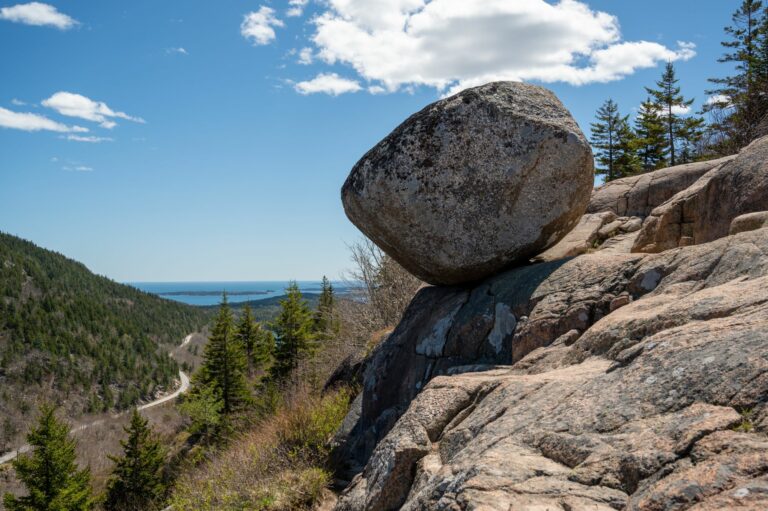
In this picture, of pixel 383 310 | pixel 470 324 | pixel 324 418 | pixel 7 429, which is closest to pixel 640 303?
pixel 470 324

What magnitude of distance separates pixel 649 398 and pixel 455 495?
4.52 feet

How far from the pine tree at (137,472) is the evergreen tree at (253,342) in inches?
453

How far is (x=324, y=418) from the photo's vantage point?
9.65 m

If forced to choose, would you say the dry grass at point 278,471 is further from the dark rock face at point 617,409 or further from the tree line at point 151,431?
the tree line at point 151,431

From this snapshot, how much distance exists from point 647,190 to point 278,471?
1055 centimetres

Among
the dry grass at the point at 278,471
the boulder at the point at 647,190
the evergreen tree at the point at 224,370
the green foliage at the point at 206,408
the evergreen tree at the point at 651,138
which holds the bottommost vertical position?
the green foliage at the point at 206,408

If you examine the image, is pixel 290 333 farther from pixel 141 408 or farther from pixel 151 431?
pixel 141 408

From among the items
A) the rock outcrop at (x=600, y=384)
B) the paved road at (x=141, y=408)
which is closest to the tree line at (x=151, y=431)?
the paved road at (x=141, y=408)

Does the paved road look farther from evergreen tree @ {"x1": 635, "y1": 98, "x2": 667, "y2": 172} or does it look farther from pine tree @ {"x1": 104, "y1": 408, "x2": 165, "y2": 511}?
evergreen tree @ {"x1": 635, "y1": 98, "x2": 667, "y2": 172}

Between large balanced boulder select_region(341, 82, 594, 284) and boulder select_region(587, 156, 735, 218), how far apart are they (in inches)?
208

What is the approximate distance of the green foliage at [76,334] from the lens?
91875 mm

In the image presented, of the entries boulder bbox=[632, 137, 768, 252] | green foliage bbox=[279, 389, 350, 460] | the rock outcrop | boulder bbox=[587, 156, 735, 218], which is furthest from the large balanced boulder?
boulder bbox=[587, 156, 735, 218]

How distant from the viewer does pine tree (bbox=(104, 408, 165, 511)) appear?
31484 millimetres

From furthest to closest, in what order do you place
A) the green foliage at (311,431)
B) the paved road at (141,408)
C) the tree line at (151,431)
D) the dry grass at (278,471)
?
the paved road at (141,408) → the tree line at (151,431) → the green foliage at (311,431) → the dry grass at (278,471)
